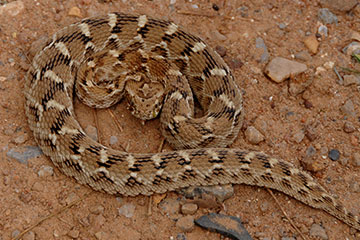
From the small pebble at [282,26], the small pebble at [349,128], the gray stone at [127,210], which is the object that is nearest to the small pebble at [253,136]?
the small pebble at [349,128]

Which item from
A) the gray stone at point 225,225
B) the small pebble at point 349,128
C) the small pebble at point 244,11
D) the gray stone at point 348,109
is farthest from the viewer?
the small pebble at point 244,11

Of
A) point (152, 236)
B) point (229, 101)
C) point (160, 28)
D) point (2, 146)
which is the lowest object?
point (152, 236)

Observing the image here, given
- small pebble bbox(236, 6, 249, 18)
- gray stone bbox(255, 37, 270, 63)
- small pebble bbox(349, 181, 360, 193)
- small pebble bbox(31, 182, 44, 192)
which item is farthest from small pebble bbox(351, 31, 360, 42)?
small pebble bbox(31, 182, 44, 192)

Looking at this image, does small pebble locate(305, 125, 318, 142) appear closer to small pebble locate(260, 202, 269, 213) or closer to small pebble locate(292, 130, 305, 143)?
small pebble locate(292, 130, 305, 143)

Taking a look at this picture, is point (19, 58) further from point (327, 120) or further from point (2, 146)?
point (327, 120)

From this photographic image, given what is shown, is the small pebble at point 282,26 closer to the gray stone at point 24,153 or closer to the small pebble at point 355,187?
the small pebble at point 355,187

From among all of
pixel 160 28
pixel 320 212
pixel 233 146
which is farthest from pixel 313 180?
pixel 160 28
